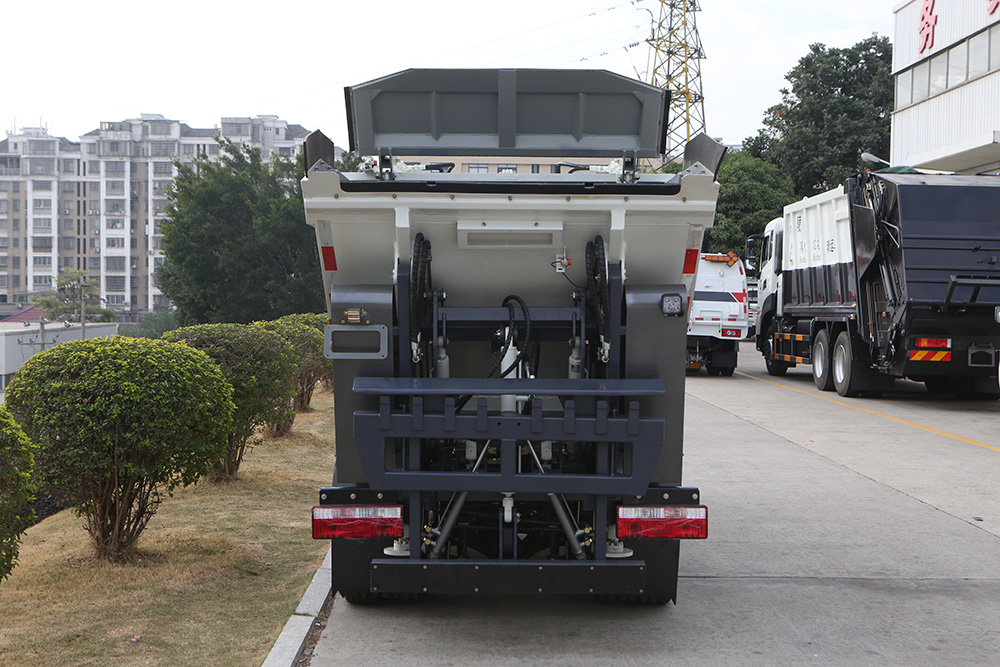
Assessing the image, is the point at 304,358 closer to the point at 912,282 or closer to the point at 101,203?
the point at 912,282

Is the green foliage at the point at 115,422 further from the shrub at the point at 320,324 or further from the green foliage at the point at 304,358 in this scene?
Answer: the shrub at the point at 320,324

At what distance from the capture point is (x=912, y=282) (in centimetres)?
1383

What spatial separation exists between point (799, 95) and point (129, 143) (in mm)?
104095

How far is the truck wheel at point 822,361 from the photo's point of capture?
58.0 feet

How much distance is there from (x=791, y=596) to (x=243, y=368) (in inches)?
180

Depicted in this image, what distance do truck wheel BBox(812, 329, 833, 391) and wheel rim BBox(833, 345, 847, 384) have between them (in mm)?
163

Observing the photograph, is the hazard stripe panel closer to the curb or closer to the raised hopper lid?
the raised hopper lid

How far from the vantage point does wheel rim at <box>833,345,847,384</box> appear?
16.9 m

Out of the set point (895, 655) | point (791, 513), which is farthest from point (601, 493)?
point (791, 513)

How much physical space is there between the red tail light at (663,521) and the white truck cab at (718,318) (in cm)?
1618

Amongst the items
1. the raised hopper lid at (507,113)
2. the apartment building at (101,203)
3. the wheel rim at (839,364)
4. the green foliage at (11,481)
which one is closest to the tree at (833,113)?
the wheel rim at (839,364)

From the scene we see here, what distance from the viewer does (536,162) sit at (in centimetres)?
693

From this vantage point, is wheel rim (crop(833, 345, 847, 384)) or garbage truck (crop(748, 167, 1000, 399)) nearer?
garbage truck (crop(748, 167, 1000, 399))

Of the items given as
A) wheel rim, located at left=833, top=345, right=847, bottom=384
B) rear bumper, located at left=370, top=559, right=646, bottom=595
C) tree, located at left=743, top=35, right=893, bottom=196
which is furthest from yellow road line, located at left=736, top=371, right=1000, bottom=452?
tree, located at left=743, top=35, right=893, bottom=196
